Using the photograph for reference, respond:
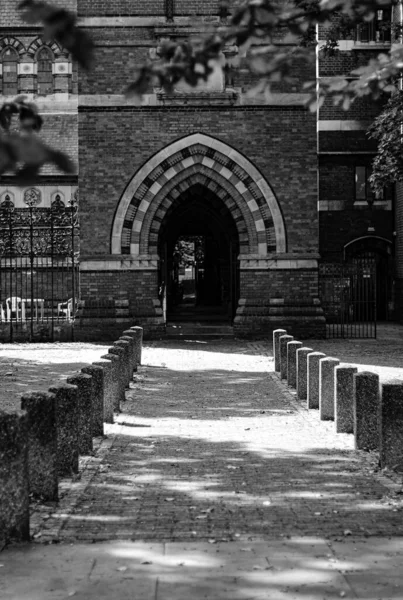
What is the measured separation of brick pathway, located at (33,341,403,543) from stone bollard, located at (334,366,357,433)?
0.18 meters

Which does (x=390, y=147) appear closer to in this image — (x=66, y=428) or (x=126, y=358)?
(x=126, y=358)

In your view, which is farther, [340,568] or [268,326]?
[268,326]

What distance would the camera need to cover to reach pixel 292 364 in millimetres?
15891

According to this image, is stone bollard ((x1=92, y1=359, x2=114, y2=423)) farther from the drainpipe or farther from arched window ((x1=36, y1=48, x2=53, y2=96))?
arched window ((x1=36, y1=48, x2=53, y2=96))

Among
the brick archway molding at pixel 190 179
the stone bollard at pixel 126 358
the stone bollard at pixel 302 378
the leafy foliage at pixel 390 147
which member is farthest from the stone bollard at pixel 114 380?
the brick archway molding at pixel 190 179

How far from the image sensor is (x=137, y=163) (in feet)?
84.4

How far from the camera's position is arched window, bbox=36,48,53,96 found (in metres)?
38.5

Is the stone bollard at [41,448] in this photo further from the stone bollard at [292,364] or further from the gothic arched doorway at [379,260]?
the gothic arched doorway at [379,260]

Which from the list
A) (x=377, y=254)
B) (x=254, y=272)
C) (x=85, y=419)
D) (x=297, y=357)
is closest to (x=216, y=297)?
(x=377, y=254)

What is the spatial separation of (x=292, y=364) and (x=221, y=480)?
7.43m

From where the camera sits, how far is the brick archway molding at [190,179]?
84.5 ft

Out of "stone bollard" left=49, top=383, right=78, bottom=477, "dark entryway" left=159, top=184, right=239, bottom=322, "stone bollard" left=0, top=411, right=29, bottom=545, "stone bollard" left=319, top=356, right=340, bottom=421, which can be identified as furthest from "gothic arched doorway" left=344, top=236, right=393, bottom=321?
"stone bollard" left=0, top=411, right=29, bottom=545

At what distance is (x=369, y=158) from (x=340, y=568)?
1188 inches

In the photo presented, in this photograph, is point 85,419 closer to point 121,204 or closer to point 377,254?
point 121,204
